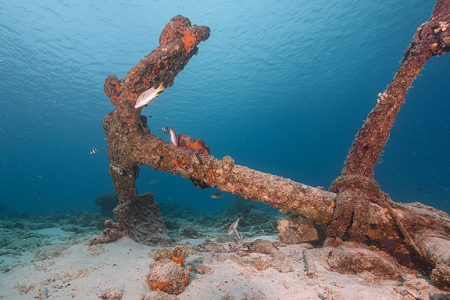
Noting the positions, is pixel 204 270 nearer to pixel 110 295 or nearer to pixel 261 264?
pixel 261 264

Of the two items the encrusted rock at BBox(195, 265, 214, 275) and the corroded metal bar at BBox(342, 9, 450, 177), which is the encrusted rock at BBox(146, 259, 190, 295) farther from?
the corroded metal bar at BBox(342, 9, 450, 177)

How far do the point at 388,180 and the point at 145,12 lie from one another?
314 feet

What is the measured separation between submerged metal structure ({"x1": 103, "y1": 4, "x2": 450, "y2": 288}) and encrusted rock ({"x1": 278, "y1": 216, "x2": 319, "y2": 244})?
1284mm

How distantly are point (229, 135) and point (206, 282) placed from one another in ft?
218

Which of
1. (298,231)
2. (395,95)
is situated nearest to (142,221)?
(298,231)

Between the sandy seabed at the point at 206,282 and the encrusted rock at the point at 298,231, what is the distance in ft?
2.93

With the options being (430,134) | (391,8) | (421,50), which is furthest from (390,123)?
(430,134)

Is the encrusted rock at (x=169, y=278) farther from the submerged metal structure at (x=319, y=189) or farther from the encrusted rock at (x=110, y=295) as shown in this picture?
the submerged metal structure at (x=319, y=189)

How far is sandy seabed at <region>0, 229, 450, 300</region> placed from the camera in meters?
2.36

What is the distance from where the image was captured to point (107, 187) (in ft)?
355

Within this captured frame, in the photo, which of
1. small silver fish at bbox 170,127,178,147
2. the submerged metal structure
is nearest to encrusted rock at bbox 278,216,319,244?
the submerged metal structure

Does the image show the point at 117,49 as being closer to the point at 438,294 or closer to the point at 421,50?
the point at 421,50

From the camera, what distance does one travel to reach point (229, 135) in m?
68.7

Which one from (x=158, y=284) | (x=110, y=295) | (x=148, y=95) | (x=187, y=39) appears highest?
(x=187, y=39)
